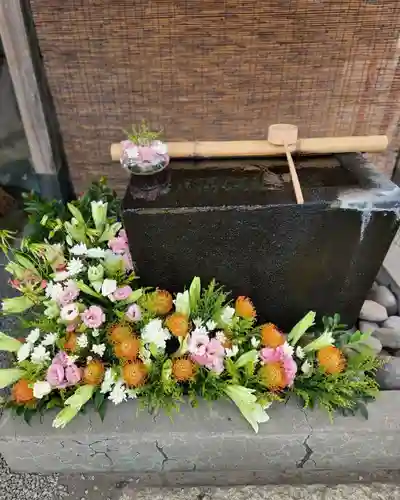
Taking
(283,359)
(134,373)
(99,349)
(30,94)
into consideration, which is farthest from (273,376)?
(30,94)

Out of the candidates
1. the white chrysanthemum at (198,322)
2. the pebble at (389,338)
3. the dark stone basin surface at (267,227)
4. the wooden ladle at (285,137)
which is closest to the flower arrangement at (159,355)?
the white chrysanthemum at (198,322)

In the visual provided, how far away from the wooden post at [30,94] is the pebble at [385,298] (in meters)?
1.65

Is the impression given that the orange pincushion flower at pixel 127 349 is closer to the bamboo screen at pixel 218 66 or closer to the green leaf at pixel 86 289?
the green leaf at pixel 86 289

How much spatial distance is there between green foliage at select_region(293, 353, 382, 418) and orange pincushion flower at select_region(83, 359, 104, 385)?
0.66m

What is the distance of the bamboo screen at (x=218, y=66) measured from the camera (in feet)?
6.13

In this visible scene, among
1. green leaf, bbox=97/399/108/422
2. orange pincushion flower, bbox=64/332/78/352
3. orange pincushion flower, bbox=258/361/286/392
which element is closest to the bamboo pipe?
orange pincushion flower, bbox=64/332/78/352

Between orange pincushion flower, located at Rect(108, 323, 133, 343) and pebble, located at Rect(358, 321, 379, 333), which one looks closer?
orange pincushion flower, located at Rect(108, 323, 133, 343)

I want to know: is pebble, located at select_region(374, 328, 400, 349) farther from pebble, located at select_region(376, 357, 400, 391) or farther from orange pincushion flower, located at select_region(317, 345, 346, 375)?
orange pincushion flower, located at select_region(317, 345, 346, 375)

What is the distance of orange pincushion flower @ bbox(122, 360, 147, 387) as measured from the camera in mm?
1480

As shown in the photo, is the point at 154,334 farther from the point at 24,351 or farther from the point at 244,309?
the point at 24,351

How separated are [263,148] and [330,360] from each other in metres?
0.79

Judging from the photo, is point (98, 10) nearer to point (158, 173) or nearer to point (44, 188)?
point (158, 173)

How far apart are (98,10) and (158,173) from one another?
76 centimetres

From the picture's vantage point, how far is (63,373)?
4.97ft
